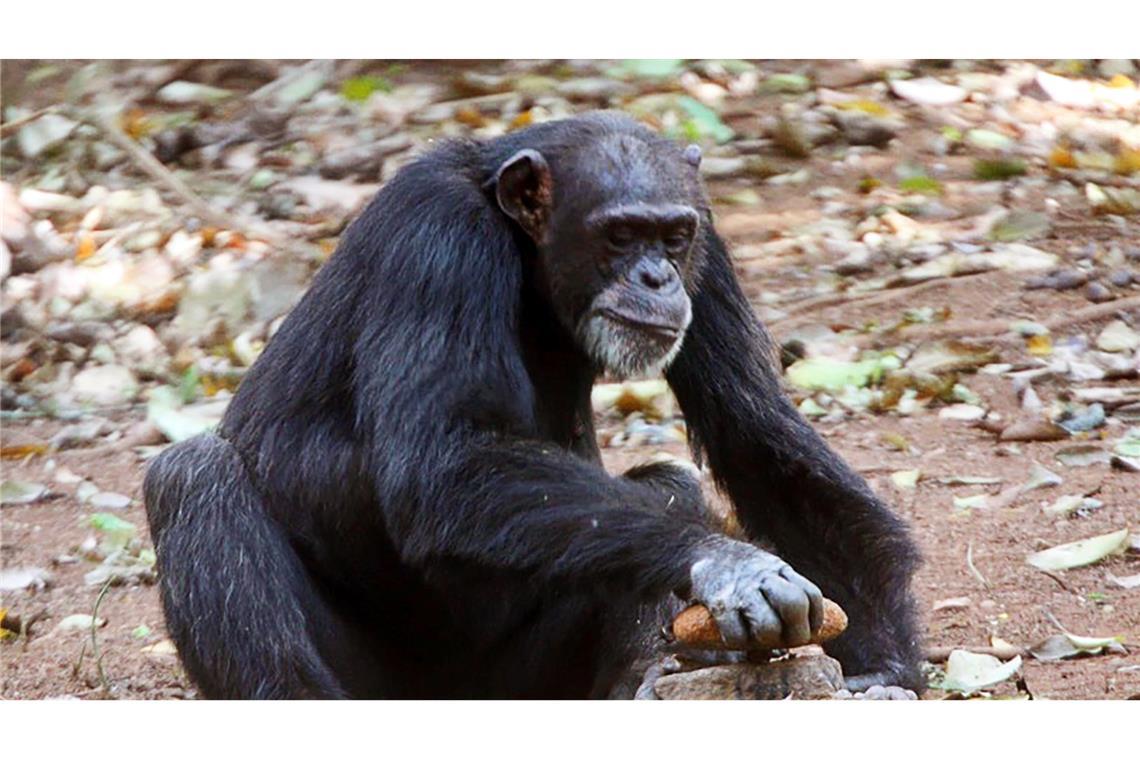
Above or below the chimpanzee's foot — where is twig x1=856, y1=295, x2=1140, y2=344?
below

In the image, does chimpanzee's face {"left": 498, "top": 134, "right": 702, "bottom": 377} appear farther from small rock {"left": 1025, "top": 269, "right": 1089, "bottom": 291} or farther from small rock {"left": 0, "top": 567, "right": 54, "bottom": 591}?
small rock {"left": 1025, "top": 269, "right": 1089, "bottom": 291}

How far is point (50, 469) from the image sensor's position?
24.0 ft

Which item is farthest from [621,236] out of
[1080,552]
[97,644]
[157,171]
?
[157,171]

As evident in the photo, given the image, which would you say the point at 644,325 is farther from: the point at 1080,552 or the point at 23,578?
the point at 23,578

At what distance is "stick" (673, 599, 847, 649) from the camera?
4.14 m

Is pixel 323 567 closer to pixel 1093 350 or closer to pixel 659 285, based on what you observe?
pixel 659 285

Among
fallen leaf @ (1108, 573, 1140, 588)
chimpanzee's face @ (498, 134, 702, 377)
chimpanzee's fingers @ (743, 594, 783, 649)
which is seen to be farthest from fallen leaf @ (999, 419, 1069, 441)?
chimpanzee's fingers @ (743, 594, 783, 649)

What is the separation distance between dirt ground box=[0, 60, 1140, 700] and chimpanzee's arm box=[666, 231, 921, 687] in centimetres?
43

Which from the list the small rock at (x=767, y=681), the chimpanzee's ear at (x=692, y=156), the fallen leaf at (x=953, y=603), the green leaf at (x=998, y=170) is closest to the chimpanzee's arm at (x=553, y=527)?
the small rock at (x=767, y=681)

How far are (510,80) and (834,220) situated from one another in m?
1.87

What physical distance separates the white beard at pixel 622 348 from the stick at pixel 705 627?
2.65 ft

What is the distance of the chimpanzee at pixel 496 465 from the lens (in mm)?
4438

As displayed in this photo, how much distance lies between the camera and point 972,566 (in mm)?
6000

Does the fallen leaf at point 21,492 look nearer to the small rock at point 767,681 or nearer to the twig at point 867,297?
the twig at point 867,297
